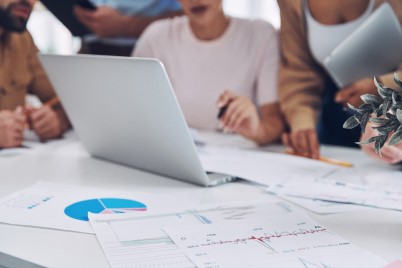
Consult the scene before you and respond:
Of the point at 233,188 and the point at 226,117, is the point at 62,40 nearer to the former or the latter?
the point at 226,117

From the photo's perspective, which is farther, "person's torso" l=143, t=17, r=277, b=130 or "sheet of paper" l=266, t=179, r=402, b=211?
"person's torso" l=143, t=17, r=277, b=130

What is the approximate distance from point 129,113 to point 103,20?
28.1 inches

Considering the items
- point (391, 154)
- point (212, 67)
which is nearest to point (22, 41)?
point (212, 67)

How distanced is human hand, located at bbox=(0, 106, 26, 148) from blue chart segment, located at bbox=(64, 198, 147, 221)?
17.8 inches

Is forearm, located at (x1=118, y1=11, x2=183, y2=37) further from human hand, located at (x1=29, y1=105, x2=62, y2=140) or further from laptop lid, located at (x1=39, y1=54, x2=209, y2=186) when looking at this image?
laptop lid, located at (x1=39, y1=54, x2=209, y2=186)

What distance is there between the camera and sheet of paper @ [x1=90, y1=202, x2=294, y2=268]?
0.57 metres

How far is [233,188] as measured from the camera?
33.9 inches

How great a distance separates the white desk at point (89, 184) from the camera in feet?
1.95

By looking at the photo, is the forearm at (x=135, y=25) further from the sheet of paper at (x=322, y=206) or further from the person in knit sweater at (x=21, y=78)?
the sheet of paper at (x=322, y=206)

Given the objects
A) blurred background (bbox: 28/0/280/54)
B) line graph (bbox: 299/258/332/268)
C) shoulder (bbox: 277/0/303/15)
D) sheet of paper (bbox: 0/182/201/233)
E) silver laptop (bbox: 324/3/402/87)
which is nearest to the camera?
line graph (bbox: 299/258/332/268)

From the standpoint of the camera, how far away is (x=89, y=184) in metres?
0.88

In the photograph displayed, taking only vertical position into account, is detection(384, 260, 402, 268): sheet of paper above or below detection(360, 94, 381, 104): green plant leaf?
below

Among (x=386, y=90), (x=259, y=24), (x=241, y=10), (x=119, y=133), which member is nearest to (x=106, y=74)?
(x=119, y=133)

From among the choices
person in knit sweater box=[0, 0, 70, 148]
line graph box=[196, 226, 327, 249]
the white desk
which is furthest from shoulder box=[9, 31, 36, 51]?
line graph box=[196, 226, 327, 249]
